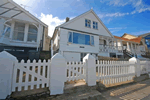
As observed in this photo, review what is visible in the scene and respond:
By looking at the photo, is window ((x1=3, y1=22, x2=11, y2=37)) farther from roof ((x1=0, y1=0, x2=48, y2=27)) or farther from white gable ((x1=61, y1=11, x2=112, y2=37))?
white gable ((x1=61, y1=11, x2=112, y2=37))

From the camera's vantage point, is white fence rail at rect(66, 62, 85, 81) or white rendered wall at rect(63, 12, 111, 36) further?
white rendered wall at rect(63, 12, 111, 36)

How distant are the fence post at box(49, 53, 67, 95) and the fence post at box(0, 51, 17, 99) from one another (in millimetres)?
1295

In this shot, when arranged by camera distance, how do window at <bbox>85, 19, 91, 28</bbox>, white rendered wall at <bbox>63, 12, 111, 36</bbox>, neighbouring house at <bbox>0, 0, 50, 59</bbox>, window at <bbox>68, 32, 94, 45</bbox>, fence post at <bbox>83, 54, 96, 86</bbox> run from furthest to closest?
window at <bbox>85, 19, 91, 28</bbox>
white rendered wall at <bbox>63, 12, 111, 36</bbox>
window at <bbox>68, 32, 94, 45</bbox>
neighbouring house at <bbox>0, 0, 50, 59</bbox>
fence post at <bbox>83, 54, 96, 86</bbox>

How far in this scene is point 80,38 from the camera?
34.2 feet

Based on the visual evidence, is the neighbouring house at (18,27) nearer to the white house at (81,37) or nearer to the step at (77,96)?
the white house at (81,37)

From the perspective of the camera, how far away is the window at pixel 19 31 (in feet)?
30.9

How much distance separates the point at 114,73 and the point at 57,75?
368cm

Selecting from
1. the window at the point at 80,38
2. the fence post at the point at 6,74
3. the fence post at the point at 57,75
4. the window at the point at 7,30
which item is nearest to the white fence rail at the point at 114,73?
the fence post at the point at 57,75

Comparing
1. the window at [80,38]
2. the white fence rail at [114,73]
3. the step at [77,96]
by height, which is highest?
the window at [80,38]

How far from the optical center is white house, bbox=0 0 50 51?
8648 mm

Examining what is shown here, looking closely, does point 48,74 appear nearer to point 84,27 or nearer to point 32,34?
point 32,34

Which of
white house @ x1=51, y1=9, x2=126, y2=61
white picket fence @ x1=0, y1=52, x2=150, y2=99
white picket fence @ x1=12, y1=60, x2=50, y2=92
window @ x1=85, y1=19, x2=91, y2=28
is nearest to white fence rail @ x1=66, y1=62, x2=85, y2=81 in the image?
white picket fence @ x1=0, y1=52, x2=150, y2=99

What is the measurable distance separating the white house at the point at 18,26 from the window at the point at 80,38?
13.9 feet

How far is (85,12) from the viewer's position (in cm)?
1123
